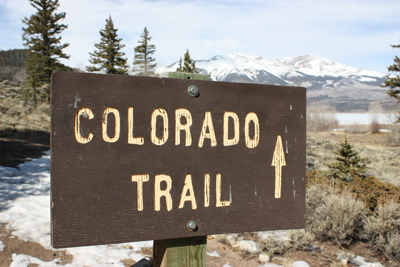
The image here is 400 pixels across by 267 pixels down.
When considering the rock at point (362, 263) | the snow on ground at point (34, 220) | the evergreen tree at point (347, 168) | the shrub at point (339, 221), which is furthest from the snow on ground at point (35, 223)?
the evergreen tree at point (347, 168)

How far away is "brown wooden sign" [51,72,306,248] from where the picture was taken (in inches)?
44.1

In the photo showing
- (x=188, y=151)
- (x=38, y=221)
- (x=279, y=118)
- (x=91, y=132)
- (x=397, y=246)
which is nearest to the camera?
(x=91, y=132)

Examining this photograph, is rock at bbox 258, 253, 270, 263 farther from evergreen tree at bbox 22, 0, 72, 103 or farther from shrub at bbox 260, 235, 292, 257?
evergreen tree at bbox 22, 0, 72, 103

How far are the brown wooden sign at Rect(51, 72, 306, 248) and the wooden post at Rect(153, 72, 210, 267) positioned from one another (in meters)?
0.11

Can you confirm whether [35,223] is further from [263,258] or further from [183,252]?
[183,252]

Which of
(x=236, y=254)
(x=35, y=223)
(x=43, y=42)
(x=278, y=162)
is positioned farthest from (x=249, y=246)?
(x=43, y=42)

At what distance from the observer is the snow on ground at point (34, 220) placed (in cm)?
365

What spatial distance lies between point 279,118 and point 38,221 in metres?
4.44

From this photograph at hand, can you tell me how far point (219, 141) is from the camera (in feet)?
4.12

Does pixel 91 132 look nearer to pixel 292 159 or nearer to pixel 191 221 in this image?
pixel 191 221

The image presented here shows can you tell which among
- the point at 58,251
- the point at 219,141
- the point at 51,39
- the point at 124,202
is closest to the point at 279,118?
the point at 219,141

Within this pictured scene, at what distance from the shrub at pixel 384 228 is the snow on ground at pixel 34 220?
345cm

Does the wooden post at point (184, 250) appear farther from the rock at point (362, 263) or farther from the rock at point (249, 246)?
the rock at point (362, 263)

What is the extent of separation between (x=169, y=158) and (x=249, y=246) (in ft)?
12.0
